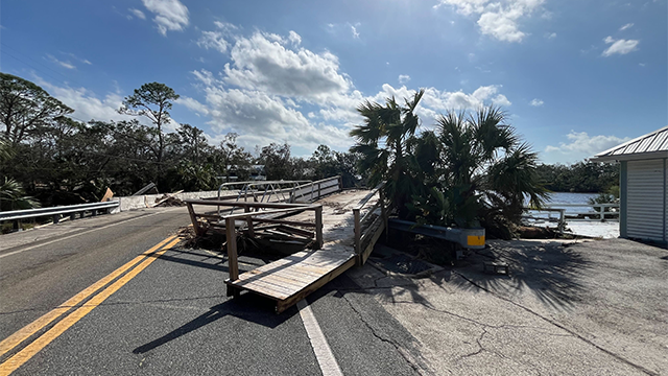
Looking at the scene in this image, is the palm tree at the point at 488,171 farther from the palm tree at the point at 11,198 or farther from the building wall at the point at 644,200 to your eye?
the palm tree at the point at 11,198

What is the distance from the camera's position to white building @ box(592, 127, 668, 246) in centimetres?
844

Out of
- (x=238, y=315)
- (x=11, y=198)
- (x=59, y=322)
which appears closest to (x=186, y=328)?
(x=238, y=315)

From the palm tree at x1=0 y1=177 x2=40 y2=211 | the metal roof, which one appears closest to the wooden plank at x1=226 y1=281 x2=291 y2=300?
the metal roof

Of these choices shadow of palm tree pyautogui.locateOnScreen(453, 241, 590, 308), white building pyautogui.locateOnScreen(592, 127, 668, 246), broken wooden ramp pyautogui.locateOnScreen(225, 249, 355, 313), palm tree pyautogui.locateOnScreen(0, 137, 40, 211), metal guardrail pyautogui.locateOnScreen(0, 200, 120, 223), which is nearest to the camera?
broken wooden ramp pyautogui.locateOnScreen(225, 249, 355, 313)

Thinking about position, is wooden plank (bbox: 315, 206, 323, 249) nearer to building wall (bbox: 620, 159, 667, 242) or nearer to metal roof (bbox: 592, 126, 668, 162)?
metal roof (bbox: 592, 126, 668, 162)

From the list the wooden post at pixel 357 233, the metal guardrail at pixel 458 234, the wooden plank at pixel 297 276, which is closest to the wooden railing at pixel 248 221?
the wooden plank at pixel 297 276

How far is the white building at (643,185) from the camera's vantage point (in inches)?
332

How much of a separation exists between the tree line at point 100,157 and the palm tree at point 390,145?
270 centimetres

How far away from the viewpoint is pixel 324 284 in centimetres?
453

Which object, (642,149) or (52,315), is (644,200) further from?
(52,315)

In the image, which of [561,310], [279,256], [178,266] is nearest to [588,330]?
[561,310]

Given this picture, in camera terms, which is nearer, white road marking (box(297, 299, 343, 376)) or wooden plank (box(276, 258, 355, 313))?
white road marking (box(297, 299, 343, 376))

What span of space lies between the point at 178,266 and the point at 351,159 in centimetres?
4303

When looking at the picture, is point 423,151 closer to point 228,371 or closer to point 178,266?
point 178,266
